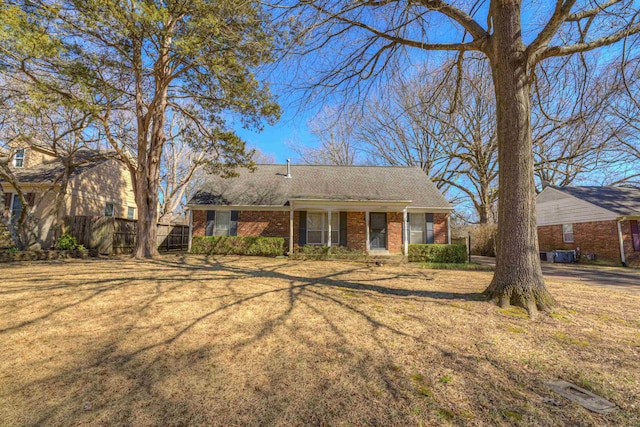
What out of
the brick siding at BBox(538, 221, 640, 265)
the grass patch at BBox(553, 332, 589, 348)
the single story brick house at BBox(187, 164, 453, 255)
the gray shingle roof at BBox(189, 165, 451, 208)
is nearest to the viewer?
the grass patch at BBox(553, 332, 589, 348)

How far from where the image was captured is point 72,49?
8.11 m

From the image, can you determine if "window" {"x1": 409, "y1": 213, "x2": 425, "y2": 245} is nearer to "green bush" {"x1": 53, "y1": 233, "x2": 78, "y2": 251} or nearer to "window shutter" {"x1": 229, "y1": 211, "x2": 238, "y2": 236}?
"window shutter" {"x1": 229, "y1": 211, "x2": 238, "y2": 236}

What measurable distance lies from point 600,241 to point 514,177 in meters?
15.7

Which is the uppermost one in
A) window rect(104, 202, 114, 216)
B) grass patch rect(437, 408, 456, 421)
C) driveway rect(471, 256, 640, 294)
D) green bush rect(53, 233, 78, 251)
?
window rect(104, 202, 114, 216)

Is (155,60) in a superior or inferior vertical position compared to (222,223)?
superior

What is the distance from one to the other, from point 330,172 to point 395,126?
934 cm

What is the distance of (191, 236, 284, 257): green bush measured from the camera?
533 inches

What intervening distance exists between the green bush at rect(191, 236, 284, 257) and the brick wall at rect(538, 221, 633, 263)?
1632cm

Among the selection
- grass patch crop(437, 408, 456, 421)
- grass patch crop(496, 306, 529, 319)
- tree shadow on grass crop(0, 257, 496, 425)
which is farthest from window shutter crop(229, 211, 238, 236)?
grass patch crop(437, 408, 456, 421)

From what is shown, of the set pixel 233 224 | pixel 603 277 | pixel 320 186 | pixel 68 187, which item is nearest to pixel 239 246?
pixel 233 224

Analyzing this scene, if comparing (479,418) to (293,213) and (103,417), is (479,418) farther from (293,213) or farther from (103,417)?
(293,213)

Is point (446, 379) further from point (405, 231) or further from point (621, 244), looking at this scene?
point (621, 244)

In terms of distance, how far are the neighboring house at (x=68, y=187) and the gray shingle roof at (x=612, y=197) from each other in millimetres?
24234

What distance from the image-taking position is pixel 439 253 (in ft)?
44.0
